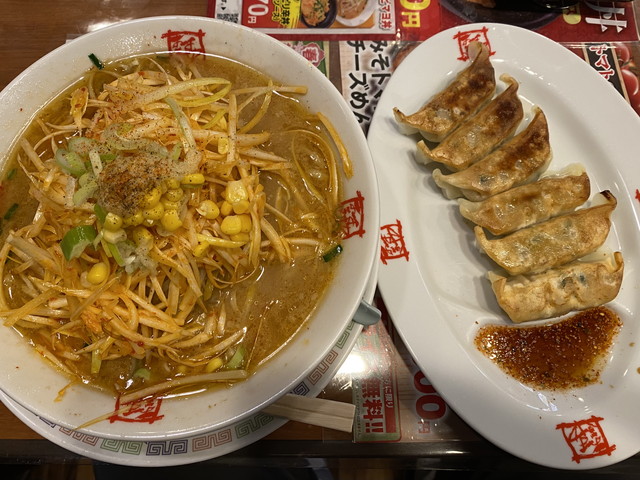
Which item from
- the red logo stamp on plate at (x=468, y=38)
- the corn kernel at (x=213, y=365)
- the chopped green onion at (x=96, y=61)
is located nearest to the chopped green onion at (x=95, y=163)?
the chopped green onion at (x=96, y=61)

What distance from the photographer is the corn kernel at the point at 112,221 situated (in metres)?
1.38

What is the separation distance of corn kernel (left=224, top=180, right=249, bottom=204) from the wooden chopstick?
79 cm

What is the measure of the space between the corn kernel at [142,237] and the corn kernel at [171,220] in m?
0.07

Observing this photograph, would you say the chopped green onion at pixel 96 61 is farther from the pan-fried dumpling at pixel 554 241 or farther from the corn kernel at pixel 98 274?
the pan-fried dumpling at pixel 554 241

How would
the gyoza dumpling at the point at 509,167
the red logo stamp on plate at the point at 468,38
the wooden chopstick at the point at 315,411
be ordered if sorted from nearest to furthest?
the wooden chopstick at the point at 315,411 → the gyoza dumpling at the point at 509,167 → the red logo stamp on plate at the point at 468,38

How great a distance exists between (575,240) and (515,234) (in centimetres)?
31

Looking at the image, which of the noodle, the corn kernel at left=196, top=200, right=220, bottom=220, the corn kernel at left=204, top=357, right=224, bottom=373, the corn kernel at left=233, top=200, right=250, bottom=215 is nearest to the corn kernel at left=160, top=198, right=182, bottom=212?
the noodle

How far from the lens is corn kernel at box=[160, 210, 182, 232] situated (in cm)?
145

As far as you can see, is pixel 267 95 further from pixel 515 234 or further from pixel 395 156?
pixel 515 234

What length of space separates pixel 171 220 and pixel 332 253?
23.8 inches

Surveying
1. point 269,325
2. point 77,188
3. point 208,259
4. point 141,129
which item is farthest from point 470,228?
point 77,188

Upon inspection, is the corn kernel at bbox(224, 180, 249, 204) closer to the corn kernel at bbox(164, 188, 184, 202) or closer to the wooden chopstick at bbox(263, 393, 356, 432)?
the corn kernel at bbox(164, 188, 184, 202)

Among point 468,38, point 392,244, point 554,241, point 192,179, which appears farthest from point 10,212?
point 554,241

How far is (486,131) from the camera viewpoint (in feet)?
8.04
